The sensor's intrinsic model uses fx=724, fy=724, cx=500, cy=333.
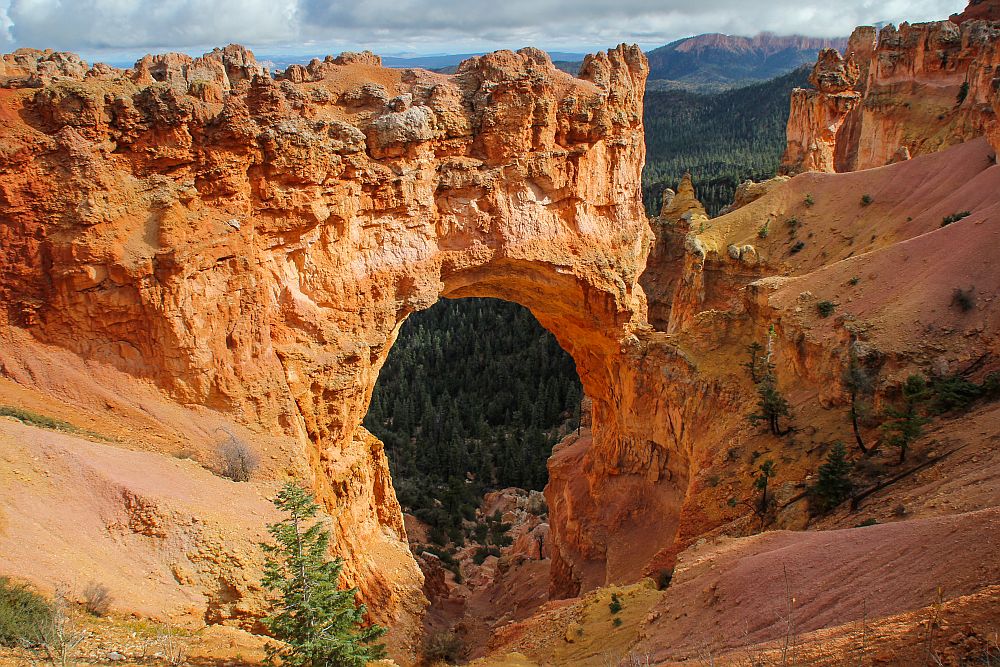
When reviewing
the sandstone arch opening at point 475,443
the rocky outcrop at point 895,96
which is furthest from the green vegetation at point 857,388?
the rocky outcrop at point 895,96

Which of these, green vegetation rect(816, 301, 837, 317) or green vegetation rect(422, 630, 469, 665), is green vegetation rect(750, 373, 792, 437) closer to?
green vegetation rect(816, 301, 837, 317)

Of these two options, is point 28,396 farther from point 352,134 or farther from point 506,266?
point 506,266

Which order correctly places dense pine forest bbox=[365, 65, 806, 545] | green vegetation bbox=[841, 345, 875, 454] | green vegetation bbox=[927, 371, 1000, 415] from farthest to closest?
dense pine forest bbox=[365, 65, 806, 545]
green vegetation bbox=[841, 345, 875, 454]
green vegetation bbox=[927, 371, 1000, 415]

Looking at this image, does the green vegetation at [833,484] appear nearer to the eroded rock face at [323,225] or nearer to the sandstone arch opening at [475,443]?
the eroded rock face at [323,225]

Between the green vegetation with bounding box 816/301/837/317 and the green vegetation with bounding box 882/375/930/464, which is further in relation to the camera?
the green vegetation with bounding box 816/301/837/317

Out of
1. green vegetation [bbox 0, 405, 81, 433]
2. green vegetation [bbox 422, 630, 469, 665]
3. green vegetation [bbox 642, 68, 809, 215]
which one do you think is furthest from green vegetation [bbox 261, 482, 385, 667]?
green vegetation [bbox 642, 68, 809, 215]

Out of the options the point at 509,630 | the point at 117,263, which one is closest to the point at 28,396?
the point at 117,263

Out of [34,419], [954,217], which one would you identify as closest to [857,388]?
[954,217]
